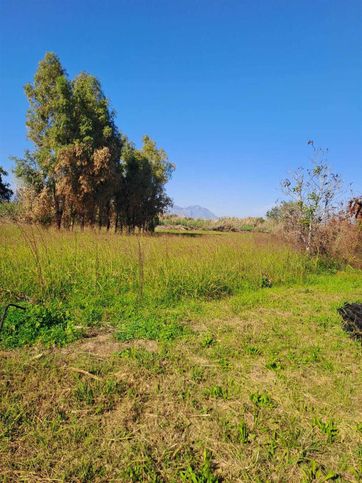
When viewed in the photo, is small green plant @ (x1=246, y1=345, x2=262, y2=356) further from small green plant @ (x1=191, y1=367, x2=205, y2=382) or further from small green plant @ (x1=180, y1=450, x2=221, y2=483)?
small green plant @ (x1=180, y1=450, x2=221, y2=483)

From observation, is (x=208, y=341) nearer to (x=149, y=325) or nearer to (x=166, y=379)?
(x=149, y=325)

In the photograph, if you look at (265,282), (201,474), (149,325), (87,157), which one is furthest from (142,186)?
(201,474)

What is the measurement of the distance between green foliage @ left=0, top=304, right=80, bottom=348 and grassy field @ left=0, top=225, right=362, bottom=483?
0.02m

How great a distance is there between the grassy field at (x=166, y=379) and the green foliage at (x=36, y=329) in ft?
0.06

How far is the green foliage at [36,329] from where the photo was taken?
3.67 m

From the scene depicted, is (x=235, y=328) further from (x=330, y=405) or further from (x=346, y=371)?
(x=330, y=405)

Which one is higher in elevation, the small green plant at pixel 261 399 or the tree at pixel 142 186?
the tree at pixel 142 186

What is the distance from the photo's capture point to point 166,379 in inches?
119

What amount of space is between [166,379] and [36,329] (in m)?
2.05

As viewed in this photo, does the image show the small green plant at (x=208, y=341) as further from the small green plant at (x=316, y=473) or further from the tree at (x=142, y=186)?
the tree at (x=142, y=186)

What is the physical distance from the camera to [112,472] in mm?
1930

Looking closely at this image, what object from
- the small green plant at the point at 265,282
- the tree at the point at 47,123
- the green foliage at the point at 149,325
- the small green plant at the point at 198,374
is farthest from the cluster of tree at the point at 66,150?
the small green plant at the point at 198,374

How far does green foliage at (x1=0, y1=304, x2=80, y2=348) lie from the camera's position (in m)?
3.67

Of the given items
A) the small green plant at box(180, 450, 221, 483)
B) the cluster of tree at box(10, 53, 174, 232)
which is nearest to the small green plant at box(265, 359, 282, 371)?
the small green plant at box(180, 450, 221, 483)
